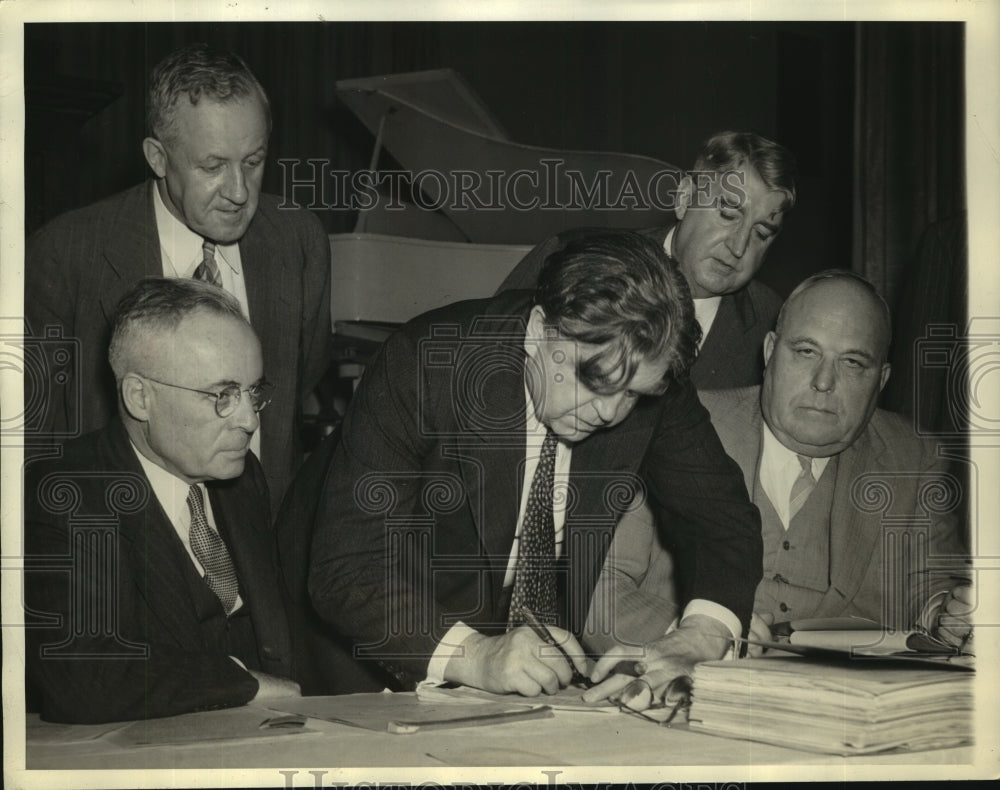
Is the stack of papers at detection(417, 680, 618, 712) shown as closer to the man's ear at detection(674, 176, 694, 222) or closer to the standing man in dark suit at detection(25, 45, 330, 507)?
the standing man in dark suit at detection(25, 45, 330, 507)

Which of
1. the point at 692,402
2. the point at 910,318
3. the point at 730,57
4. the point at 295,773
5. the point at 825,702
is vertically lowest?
the point at 295,773

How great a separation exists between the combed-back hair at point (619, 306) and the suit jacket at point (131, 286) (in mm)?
731

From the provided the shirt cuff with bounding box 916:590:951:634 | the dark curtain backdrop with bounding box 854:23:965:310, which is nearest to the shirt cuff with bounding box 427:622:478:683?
the shirt cuff with bounding box 916:590:951:634

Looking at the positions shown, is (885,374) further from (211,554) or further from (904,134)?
(211,554)

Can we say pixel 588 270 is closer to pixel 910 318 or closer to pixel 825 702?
pixel 910 318

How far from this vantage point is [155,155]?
151 inches

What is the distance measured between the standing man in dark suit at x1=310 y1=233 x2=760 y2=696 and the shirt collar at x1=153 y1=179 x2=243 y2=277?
0.60 meters

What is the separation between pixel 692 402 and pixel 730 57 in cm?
108

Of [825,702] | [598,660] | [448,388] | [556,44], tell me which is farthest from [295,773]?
[556,44]

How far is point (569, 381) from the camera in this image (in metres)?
3.62

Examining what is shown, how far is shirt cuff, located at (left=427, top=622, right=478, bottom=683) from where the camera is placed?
3.62 metres

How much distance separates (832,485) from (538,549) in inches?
36.2

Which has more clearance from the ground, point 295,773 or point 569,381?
point 569,381

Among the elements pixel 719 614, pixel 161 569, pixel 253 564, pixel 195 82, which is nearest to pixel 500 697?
pixel 719 614
